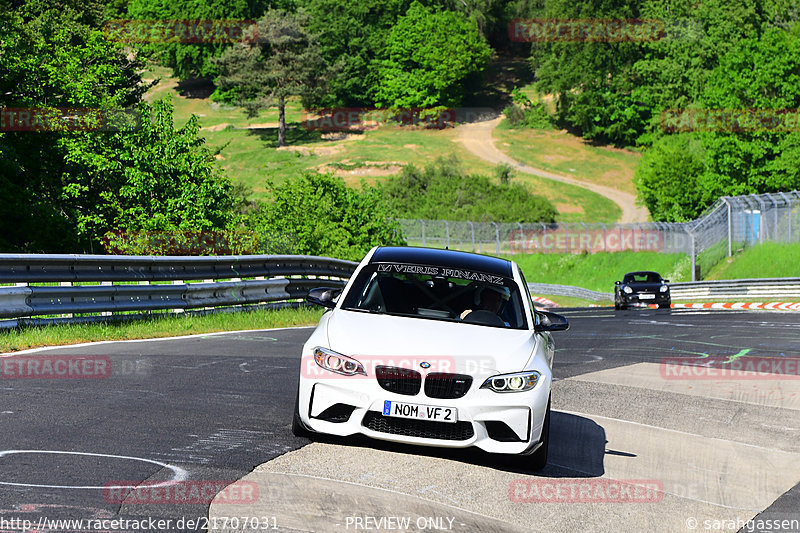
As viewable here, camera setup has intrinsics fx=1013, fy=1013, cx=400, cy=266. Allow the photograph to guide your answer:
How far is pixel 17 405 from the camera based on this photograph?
792cm

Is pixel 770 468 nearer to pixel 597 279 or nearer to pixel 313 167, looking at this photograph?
pixel 597 279

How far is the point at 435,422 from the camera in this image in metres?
6.73

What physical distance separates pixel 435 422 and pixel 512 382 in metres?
0.62

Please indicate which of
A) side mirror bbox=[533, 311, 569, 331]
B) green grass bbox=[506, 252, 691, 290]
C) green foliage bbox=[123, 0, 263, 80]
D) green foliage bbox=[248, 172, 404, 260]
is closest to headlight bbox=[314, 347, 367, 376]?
side mirror bbox=[533, 311, 569, 331]

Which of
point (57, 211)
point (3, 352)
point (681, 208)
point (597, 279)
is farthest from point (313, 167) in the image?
point (3, 352)

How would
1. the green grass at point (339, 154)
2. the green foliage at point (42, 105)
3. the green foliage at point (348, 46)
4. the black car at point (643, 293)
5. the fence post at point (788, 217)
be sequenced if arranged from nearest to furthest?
the green foliage at point (42, 105)
the black car at point (643, 293)
the fence post at point (788, 217)
the green grass at point (339, 154)
the green foliage at point (348, 46)

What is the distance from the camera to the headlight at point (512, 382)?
6863mm

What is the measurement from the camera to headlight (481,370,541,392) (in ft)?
22.5

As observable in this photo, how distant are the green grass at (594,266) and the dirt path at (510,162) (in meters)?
29.3

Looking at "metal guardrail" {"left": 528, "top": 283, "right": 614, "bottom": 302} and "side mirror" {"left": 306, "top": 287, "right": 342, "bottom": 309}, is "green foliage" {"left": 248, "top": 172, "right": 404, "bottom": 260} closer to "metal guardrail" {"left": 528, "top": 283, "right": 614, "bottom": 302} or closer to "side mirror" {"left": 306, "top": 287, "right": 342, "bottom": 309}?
"metal guardrail" {"left": 528, "top": 283, "right": 614, "bottom": 302}

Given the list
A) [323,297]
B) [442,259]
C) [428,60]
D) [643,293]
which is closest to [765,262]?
[643,293]

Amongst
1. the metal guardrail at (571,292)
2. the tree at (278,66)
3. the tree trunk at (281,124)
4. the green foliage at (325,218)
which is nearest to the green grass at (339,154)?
the tree trunk at (281,124)

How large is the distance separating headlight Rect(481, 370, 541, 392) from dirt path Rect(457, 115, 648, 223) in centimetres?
8405

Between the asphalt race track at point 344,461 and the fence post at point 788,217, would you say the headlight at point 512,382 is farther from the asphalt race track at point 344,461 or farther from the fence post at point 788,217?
the fence post at point 788,217
